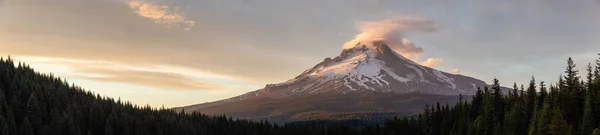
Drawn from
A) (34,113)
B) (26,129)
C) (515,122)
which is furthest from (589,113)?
(34,113)

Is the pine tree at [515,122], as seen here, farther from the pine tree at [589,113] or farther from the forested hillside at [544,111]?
the pine tree at [589,113]

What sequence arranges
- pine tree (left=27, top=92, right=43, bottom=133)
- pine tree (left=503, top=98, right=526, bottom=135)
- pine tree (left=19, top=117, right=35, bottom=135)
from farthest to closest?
pine tree (left=27, top=92, right=43, bottom=133) → pine tree (left=19, top=117, right=35, bottom=135) → pine tree (left=503, top=98, right=526, bottom=135)

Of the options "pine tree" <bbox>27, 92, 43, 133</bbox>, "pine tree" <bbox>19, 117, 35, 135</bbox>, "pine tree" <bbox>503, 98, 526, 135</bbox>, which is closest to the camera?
"pine tree" <bbox>503, 98, 526, 135</bbox>

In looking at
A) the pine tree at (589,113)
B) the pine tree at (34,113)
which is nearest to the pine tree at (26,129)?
the pine tree at (34,113)

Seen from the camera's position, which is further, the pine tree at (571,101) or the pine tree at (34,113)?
the pine tree at (34,113)

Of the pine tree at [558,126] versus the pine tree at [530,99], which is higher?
the pine tree at [530,99]

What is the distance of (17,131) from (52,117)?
62.6ft

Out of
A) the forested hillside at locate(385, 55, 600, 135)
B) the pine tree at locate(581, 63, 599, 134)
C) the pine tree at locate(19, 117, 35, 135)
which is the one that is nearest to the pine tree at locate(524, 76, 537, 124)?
the forested hillside at locate(385, 55, 600, 135)

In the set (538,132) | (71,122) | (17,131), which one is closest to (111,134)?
(71,122)

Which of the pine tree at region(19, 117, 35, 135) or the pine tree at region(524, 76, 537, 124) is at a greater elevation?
the pine tree at region(524, 76, 537, 124)

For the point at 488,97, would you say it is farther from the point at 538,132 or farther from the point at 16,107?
the point at 16,107

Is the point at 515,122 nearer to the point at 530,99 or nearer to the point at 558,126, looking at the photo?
the point at 530,99

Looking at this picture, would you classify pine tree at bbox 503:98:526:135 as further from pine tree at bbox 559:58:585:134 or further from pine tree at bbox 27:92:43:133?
pine tree at bbox 27:92:43:133

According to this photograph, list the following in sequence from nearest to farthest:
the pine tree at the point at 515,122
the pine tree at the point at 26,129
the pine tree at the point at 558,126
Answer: the pine tree at the point at 558,126, the pine tree at the point at 515,122, the pine tree at the point at 26,129
